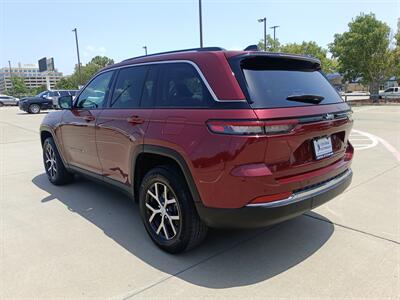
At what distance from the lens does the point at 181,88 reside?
3.05 meters

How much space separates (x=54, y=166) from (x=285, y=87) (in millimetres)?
4124

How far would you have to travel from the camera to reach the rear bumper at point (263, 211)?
256 centimetres

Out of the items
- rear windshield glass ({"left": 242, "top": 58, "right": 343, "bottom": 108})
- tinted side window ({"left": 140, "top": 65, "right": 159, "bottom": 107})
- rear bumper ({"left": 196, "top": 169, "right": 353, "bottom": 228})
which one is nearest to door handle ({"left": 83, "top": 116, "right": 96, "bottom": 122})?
tinted side window ({"left": 140, "top": 65, "right": 159, "bottom": 107})

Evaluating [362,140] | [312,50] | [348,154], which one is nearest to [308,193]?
[348,154]

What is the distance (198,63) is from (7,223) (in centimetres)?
300

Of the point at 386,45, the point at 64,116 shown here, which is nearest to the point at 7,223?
the point at 64,116

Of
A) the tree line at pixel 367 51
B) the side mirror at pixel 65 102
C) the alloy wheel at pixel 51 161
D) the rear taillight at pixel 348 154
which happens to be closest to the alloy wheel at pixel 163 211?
the rear taillight at pixel 348 154

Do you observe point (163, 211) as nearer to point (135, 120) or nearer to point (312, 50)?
point (135, 120)

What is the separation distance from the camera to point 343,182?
10.5 feet

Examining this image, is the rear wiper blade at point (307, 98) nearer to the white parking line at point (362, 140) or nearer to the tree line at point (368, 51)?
the white parking line at point (362, 140)

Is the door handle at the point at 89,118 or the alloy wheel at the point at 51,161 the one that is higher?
the door handle at the point at 89,118

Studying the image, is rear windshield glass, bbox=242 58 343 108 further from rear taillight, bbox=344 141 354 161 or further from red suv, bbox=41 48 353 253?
rear taillight, bbox=344 141 354 161

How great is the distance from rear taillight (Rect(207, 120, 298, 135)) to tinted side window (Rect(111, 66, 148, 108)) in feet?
4.07

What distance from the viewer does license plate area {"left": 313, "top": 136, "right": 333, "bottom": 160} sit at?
112 inches
